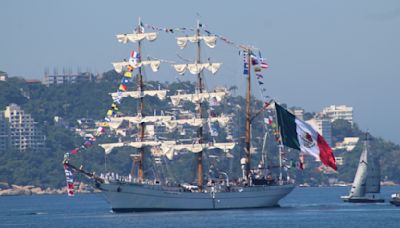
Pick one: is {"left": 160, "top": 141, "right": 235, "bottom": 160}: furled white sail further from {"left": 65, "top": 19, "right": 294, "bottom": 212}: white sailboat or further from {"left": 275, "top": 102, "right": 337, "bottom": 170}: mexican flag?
{"left": 275, "top": 102, "right": 337, "bottom": 170}: mexican flag

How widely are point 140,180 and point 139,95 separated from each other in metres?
9.24

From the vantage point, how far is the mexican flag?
116 meters

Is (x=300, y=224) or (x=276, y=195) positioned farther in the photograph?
(x=276, y=195)

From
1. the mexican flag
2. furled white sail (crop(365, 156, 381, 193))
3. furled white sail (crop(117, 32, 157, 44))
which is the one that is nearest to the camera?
the mexican flag

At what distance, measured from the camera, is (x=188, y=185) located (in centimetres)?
12312

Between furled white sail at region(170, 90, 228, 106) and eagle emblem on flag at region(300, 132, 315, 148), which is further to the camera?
furled white sail at region(170, 90, 228, 106)

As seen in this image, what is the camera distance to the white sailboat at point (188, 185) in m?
116

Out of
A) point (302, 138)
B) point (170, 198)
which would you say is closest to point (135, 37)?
point (170, 198)

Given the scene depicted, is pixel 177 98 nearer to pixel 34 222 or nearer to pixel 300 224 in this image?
pixel 34 222

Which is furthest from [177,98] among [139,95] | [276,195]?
[276,195]

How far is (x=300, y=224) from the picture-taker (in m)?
103

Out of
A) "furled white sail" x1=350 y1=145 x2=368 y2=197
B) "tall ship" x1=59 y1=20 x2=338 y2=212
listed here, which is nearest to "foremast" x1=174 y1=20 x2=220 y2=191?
"tall ship" x1=59 y1=20 x2=338 y2=212

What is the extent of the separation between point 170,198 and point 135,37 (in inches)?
588

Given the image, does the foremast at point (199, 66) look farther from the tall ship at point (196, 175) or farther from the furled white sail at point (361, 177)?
the furled white sail at point (361, 177)
